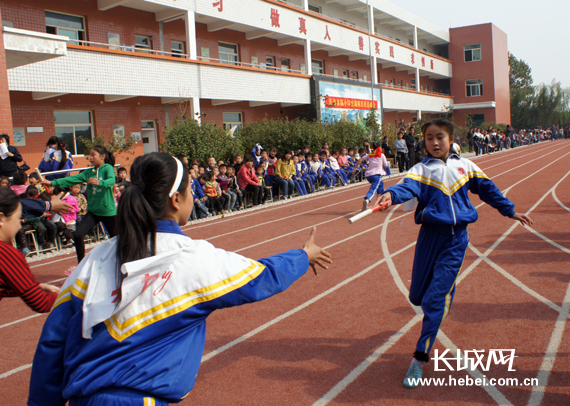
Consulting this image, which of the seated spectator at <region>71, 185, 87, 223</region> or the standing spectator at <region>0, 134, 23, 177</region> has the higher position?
the standing spectator at <region>0, 134, 23, 177</region>

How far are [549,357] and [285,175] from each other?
41.2 ft

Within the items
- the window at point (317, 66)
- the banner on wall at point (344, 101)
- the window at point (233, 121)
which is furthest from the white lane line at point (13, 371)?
the window at point (317, 66)

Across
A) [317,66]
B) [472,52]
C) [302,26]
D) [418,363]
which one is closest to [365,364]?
[418,363]

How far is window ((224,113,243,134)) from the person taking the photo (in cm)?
2427

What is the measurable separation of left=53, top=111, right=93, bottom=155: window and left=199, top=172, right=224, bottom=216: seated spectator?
241 inches

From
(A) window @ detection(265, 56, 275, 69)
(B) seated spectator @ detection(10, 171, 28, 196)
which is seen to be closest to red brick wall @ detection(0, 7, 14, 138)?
(B) seated spectator @ detection(10, 171, 28, 196)

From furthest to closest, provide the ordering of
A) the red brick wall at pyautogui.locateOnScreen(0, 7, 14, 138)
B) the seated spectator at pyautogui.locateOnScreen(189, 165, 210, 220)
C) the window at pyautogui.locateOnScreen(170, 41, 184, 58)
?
the window at pyautogui.locateOnScreen(170, 41, 184, 58) → the seated spectator at pyautogui.locateOnScreen(189, 165, 210, 220) → the red brick wall at pyautogui.locateOnScreen(0, 7, 14, 138)

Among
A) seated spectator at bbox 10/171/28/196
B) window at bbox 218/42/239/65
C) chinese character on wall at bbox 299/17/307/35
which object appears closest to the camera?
seated spectator at bbox 10/171/28/196

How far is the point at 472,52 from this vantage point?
5131 centimetres

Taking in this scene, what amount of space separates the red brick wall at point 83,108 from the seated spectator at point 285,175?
604cm

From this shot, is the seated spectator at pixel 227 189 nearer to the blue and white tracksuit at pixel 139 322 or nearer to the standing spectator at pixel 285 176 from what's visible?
the standing spectator at pixel 285 176

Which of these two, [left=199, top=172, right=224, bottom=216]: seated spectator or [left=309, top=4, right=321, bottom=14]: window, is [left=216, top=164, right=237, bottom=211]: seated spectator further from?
[left=309, top=4, right=321, bottom=14]: window

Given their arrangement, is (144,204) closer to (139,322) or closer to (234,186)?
(139,322)

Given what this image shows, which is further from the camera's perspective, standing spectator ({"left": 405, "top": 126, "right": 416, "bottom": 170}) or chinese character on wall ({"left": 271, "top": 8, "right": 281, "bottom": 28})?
chinese character on wall ({"left": 271, "top": 8, "right": 281, "bottom": 28})
